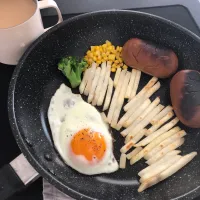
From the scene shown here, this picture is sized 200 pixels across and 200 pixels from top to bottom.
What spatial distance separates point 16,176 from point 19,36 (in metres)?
0.65

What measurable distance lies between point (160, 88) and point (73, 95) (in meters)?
0.47

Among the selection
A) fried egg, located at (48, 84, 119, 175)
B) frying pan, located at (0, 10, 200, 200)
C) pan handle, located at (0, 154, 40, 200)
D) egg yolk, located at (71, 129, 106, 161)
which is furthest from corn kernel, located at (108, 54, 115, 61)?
pan handle, located at (0, 154, 40, 200)

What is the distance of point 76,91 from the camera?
1.80 m

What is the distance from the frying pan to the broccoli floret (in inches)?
2.3

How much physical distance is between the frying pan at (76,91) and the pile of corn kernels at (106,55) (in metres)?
0.05

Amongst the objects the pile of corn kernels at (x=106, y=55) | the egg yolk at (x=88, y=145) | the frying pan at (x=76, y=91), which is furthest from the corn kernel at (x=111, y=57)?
the egg yolk at (x=88, y=145)

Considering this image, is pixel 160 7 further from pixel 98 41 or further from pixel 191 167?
pixel 191 167

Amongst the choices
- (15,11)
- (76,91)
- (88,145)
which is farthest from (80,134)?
(15,11)

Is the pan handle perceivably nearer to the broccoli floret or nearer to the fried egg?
the fried egg

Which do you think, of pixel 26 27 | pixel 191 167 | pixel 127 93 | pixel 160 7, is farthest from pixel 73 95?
pixel 160 7

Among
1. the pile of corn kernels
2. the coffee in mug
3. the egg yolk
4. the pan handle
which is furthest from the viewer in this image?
the pile of corn kernels

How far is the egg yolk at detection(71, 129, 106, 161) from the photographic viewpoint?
1.54 meters

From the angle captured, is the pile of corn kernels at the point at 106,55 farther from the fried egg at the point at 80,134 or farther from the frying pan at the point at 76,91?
the fried egg at the point at 80,134

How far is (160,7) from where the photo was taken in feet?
7.00
